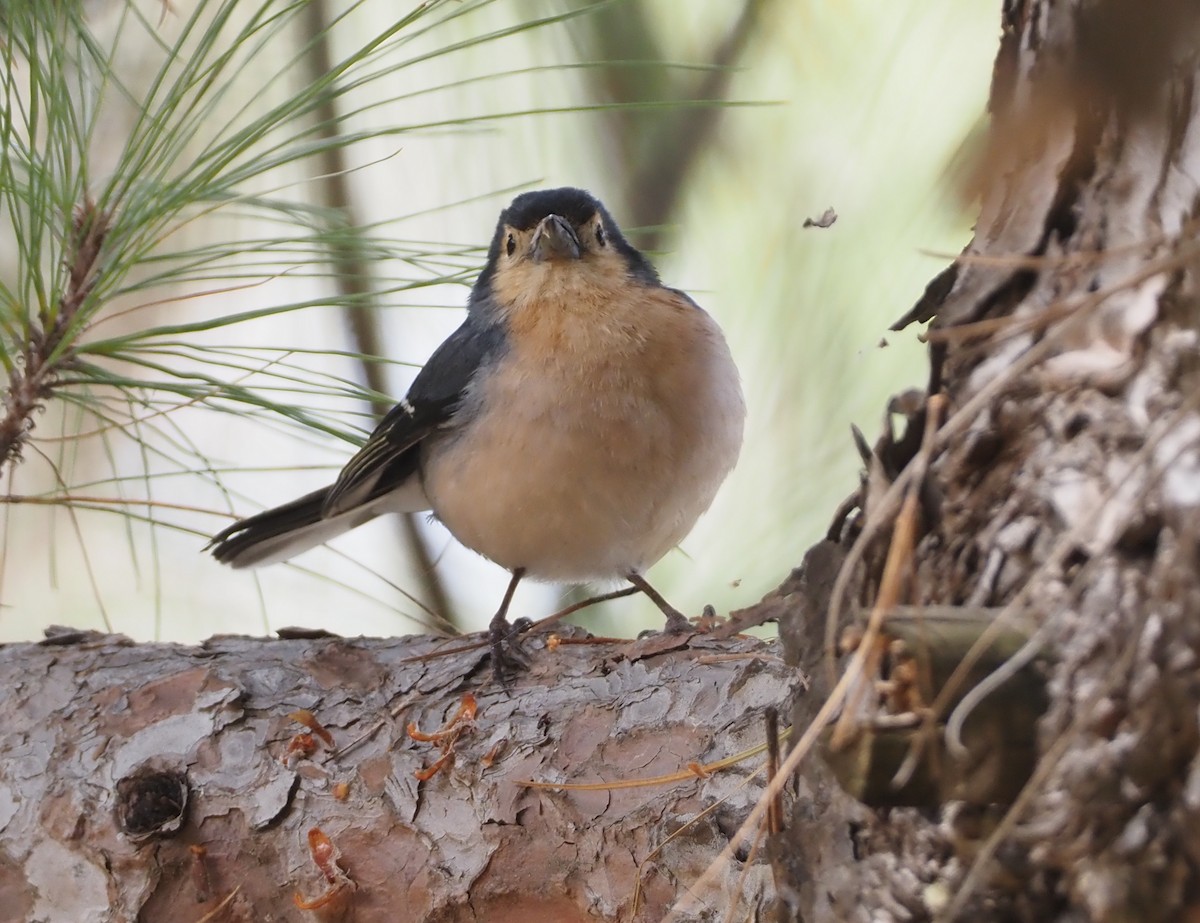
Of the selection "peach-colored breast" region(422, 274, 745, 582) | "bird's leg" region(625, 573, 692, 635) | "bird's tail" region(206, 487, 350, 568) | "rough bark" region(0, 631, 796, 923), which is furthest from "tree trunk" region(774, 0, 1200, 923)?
"bird's tail" region(206, 487, 350, 568)

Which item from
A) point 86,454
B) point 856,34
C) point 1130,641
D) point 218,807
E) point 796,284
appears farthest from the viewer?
point 86,454

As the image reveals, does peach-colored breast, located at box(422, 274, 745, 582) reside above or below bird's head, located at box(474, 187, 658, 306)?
below

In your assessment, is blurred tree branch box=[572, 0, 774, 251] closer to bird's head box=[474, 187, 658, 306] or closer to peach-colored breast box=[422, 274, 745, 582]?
bird's head box=[474, 187, 658, 306]

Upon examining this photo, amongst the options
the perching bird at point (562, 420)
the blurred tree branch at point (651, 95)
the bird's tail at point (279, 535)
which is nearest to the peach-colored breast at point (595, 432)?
the perching bird at point (562, 420)

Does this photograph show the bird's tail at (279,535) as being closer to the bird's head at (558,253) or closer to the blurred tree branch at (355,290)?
the blurred tree branch at (355,290)

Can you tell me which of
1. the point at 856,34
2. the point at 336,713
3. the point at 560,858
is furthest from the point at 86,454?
the point at 856,34

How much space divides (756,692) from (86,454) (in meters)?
1.69

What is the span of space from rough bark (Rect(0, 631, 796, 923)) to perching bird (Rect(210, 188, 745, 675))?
0.90 feet

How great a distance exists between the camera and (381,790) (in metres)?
1.84

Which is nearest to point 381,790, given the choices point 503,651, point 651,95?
point 503,651

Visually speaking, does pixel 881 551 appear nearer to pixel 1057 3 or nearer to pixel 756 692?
pixel 1057 3

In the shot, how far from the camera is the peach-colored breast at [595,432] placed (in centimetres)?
234

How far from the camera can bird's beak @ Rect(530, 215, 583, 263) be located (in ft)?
8.39

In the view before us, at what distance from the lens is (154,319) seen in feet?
9.34
